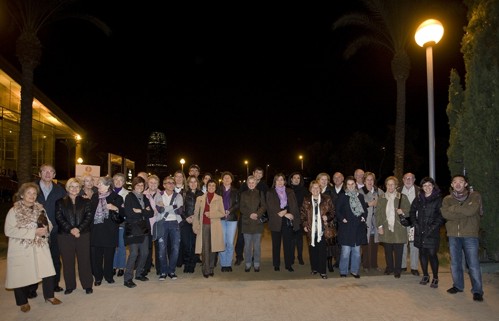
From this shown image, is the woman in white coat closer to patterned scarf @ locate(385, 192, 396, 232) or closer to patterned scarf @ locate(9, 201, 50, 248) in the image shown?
patterned scarf @ locate(9, 201, 50, 248)

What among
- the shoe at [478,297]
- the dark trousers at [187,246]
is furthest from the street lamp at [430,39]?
the dark trousers at [187,246]

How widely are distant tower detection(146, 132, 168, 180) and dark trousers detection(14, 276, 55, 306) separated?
70386 mm

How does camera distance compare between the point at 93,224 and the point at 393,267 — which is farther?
the point at 393,267

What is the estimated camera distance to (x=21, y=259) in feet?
19.5

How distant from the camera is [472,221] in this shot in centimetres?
659

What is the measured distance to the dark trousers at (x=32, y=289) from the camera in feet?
19.4

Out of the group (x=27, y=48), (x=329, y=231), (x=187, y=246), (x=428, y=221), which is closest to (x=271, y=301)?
(x=329, y=231)

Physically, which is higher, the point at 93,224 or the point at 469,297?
the point at 93,224

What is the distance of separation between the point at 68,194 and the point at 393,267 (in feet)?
20.3

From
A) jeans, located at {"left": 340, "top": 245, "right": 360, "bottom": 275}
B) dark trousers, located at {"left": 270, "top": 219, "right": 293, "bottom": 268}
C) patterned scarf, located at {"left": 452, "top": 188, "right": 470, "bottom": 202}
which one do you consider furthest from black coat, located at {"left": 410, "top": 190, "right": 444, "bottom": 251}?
dark trousers, located at {"left": 270, "top": 219, "right": 293, "bottom": 268}

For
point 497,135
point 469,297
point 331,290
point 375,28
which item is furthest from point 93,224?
point 375,28

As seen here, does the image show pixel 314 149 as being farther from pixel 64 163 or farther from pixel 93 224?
pixel 93 224

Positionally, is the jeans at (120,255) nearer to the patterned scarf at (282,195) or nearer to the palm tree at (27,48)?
the patterned scarf at (282,195)

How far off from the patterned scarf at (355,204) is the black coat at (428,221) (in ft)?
3.32
